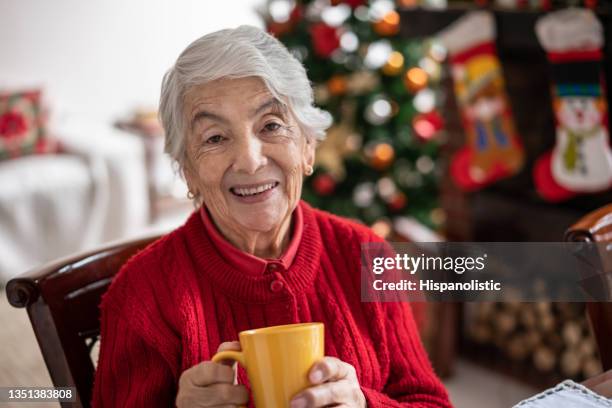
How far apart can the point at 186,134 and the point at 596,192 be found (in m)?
1.67

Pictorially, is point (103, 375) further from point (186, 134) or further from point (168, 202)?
point (168, 202)

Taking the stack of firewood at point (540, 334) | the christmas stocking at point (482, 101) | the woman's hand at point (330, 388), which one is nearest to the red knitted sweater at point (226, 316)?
the woman's hand at point (330, 388)

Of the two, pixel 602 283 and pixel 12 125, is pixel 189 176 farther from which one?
pixel 12 125

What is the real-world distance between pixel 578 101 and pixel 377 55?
97 cm

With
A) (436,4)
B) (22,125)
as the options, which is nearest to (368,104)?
(436,4)

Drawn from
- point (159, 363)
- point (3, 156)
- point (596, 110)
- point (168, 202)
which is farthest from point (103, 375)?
point (168, 202)

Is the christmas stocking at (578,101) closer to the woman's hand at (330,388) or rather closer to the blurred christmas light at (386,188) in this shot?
the blurred christmas light at (386,188)

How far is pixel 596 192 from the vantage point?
88.4 inches

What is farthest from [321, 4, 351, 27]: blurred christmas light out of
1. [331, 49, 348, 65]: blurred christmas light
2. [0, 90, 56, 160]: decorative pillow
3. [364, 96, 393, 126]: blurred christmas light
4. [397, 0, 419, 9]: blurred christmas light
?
[0, 90, 56, 160]: decorative pillow

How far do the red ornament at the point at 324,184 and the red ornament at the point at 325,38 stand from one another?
1.61 feet

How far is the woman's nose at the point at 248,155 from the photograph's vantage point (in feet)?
3.08

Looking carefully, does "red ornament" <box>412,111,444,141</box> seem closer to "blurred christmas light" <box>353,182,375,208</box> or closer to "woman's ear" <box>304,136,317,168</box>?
"blurred christmas light" <box>353,182,375,208</box>

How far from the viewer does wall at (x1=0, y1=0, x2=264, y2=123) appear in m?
4.24

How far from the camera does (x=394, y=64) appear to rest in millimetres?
2783
